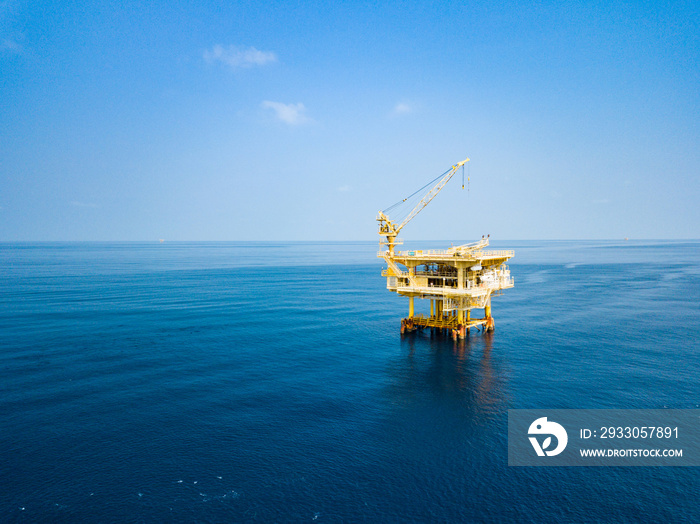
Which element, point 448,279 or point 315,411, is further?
point 448,279

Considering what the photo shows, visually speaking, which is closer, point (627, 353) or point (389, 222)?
point (627, 353)

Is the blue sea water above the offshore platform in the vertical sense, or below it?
below

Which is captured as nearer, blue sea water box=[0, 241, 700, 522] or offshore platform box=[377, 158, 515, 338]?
blue sea water box=[0, 241, 700, 522]

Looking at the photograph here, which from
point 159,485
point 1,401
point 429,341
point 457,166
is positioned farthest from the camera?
point 457,166

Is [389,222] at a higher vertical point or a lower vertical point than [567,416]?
higher

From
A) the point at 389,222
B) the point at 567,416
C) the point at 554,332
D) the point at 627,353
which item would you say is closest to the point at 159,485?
the point at 567,416

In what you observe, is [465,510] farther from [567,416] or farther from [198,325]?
[198,325]
